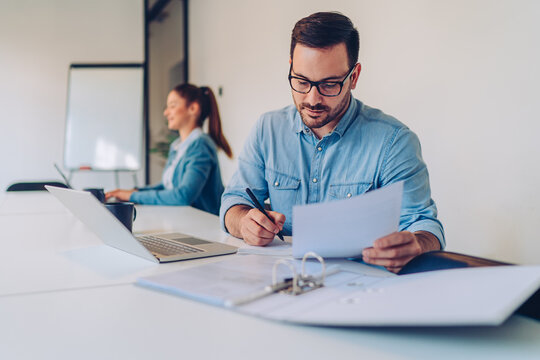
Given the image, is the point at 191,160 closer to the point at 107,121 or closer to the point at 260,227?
the point at 260,227

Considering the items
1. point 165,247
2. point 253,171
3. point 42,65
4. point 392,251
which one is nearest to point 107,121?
point 42,65

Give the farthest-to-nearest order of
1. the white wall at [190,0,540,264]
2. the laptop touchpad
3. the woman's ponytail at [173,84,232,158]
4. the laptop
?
the woman's ponytail at [173,84,232,158], the white wall at [190,0,540,264], the laptop touchpad, the laptop

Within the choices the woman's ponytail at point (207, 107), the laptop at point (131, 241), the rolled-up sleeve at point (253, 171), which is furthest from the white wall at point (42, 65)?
the laptop at point (131, 241)

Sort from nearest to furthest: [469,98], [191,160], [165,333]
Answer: [165,333] < [469,98] < [191,160]

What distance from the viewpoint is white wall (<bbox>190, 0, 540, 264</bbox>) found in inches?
69.7

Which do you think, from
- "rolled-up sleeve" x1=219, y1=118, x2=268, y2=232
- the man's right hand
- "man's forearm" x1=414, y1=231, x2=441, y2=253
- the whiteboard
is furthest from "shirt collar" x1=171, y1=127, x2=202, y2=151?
the whiteboard

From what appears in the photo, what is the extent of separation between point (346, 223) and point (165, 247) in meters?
0.52

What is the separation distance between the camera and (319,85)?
54.0 inches

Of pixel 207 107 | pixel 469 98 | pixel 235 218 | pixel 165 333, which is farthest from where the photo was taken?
pixel 207 107

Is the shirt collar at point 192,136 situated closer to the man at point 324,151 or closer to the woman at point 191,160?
the woman at point 191,160

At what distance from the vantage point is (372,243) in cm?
92

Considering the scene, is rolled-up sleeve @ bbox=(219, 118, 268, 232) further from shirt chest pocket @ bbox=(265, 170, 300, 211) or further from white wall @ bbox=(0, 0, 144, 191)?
white wall @ bbox=(0, 0, 144, 191)

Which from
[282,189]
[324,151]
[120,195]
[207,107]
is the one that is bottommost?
[120,195]

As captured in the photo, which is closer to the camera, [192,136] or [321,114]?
[321,114]
